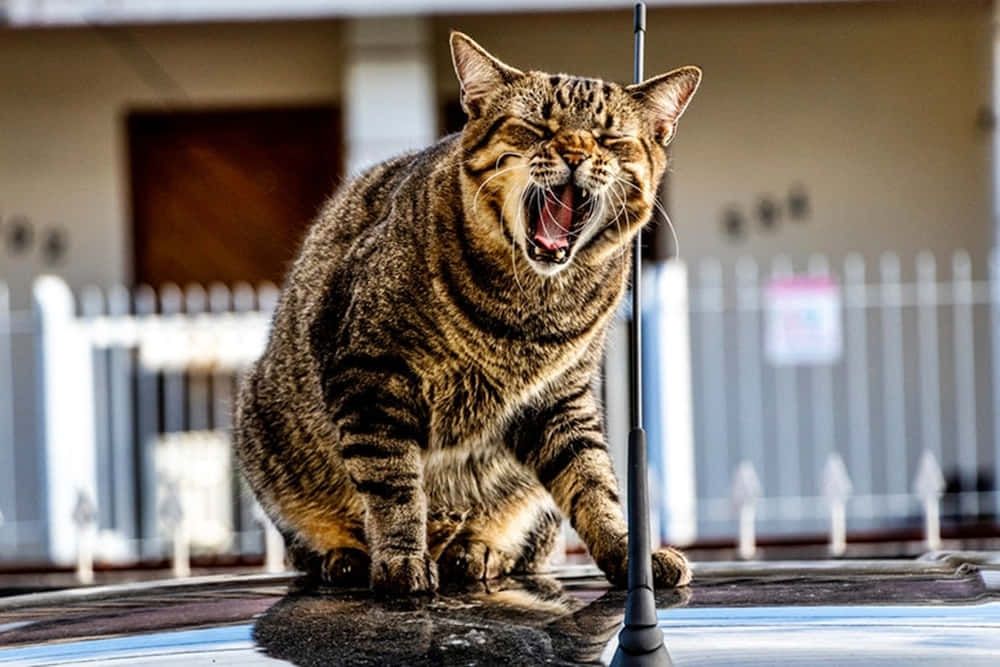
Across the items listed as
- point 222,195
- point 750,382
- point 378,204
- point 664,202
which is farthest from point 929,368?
point 378,204

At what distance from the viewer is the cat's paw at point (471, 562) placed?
2.09m

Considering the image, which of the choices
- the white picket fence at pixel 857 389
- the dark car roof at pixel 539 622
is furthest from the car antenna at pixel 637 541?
the white picket fence at pixel 857 389

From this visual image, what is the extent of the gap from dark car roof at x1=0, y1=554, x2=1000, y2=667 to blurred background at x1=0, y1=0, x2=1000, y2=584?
625cm

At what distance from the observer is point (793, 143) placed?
8.84m

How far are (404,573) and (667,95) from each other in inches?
30.6

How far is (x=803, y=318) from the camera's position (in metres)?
8.01

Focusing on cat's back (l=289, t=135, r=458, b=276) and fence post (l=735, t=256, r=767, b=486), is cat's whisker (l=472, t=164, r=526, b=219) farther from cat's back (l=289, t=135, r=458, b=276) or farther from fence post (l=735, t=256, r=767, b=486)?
fence post (l=735, t=256, r=767, b=486)

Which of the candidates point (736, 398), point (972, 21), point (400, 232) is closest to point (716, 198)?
point (736, 398)

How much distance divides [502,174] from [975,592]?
1056 millimetres

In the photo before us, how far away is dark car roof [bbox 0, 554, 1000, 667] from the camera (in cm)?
125

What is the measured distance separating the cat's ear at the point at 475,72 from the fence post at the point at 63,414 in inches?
200

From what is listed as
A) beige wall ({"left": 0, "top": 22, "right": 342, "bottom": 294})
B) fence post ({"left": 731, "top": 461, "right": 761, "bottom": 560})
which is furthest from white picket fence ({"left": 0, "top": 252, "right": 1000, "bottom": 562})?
fence post ({"left": 731, "top": 461, "right": 761, "bottom": 560})

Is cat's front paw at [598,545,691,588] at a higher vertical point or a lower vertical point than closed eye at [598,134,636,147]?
lower

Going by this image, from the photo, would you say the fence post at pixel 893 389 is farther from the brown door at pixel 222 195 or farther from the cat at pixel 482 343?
the cat at pixel 482 343
